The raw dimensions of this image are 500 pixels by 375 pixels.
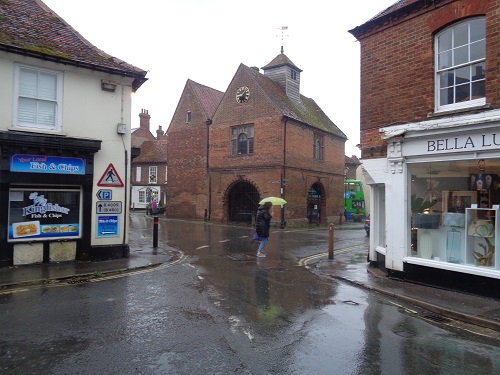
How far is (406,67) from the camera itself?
9023 mm

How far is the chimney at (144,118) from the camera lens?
5756cm

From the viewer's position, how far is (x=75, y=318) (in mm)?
5836

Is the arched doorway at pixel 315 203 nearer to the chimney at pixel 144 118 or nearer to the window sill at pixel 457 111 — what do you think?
the window sill at pixel 457 111

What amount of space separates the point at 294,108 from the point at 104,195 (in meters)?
19.8

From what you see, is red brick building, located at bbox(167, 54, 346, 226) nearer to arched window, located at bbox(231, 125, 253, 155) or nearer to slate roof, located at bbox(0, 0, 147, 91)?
arched window, located at bbox(231, 125, 253, 155)

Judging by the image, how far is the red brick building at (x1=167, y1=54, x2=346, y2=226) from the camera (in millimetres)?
25797

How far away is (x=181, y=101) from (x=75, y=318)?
2804 cm

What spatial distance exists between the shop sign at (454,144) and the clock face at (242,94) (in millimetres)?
19602

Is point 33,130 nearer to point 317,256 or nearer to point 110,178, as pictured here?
point 110,178

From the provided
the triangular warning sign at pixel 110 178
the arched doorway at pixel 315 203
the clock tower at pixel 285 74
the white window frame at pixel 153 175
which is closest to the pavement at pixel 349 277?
the triangular warning sign at pixel 110 178

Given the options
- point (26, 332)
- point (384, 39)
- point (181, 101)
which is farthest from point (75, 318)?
point (181, 101)

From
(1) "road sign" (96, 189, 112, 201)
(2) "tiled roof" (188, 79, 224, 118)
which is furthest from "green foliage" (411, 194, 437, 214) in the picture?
(2) "tiled roof" (188, 79, 224, 118)

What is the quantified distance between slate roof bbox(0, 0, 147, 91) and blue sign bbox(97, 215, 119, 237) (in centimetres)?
442

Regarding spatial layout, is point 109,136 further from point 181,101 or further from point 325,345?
point 181,101
